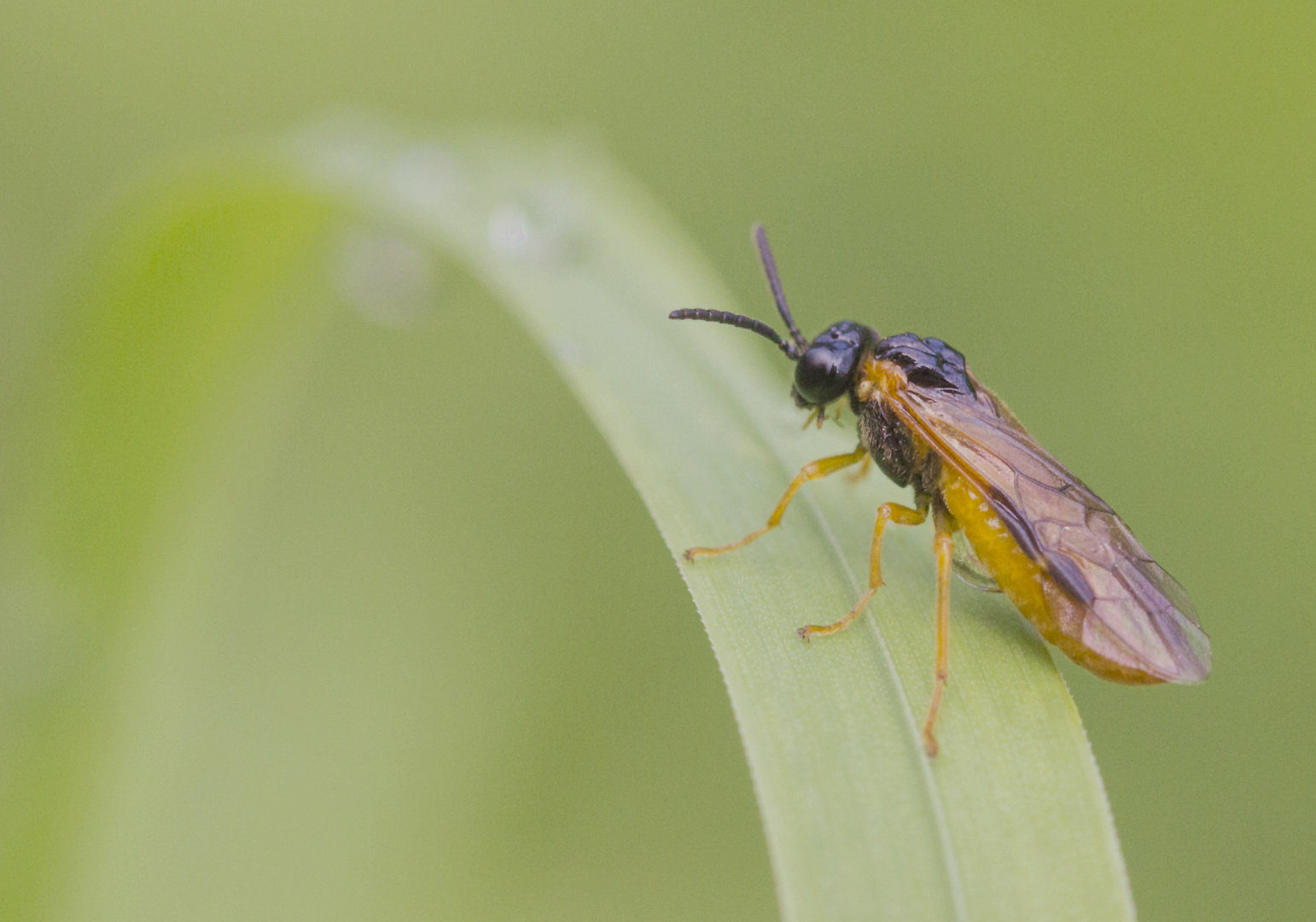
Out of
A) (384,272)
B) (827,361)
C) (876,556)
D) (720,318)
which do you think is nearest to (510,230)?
(384,272)

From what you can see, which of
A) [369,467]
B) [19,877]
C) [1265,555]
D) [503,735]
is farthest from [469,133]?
[1265,555]

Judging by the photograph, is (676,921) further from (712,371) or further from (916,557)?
(712,371)

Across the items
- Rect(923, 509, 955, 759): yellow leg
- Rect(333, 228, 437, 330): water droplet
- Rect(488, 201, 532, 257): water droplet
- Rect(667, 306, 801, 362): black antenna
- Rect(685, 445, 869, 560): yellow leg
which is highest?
Rect(333, 228, 437, 330): water droplet

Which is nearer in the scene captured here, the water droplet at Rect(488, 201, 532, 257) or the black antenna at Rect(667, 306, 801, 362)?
the black antenna at Rect(667, 306, 801, 362)

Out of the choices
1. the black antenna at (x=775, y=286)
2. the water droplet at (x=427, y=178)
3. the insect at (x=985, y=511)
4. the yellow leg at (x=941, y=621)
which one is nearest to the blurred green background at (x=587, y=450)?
the water droplet at (x=427, y=178)

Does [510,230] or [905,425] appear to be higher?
[510,230]

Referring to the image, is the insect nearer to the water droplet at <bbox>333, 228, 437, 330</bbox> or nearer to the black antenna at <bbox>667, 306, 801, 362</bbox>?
the black antenna at <bbox>667, 306, 801, 362</bbox>

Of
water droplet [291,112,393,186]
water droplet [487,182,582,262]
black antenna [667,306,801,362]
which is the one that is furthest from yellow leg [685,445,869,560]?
water droplet [291,112,393,186]

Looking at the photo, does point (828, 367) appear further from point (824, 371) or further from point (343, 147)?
point (343, 147)
